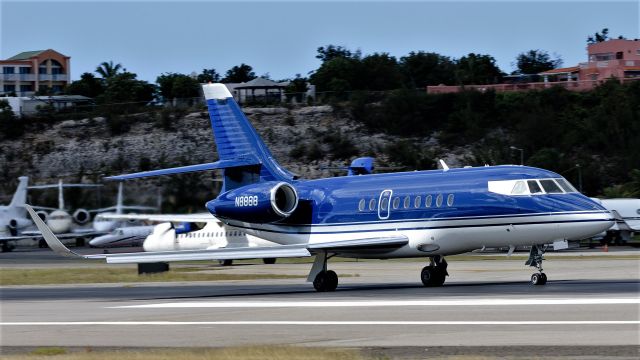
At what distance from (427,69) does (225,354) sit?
399ft

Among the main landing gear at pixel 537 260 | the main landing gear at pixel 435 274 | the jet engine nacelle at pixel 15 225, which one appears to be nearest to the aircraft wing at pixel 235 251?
the main landing gear at pixel 435 274

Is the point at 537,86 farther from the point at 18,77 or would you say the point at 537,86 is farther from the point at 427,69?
the point at 18,77

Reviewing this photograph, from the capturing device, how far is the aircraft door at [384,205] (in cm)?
3077

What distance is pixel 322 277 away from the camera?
3080 cm

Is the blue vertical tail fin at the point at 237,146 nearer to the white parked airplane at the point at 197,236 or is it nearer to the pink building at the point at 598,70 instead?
the white parked airplane at the point at 197,236

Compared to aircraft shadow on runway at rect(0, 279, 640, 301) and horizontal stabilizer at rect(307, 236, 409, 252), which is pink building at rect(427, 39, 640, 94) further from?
horizontal stabilizer at rect(307, 236, 409, 252)

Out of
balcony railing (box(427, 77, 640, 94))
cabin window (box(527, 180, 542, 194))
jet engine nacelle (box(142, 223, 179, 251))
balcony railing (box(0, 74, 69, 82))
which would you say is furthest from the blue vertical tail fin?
balcony railing (box(0, 74, 69, 82))

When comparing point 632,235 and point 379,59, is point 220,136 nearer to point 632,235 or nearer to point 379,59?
point 632,235

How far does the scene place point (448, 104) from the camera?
4316 inches

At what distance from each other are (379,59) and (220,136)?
3894 inches

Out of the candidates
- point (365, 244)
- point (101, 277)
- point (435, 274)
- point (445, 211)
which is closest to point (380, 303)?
point (365, 244)

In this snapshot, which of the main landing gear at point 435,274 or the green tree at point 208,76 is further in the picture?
the green tree at point 208,76

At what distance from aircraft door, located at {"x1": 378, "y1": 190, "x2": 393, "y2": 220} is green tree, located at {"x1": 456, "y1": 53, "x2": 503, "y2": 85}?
95.2m

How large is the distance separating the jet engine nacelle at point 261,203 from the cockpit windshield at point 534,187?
667 cm
